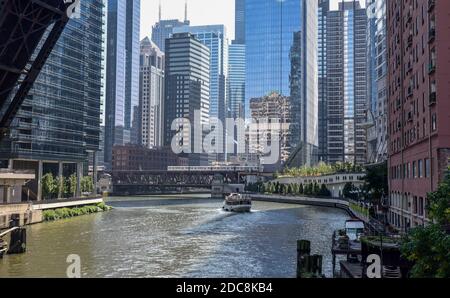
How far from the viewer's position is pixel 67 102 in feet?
266

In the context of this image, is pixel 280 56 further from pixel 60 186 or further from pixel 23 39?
pixel 23 39

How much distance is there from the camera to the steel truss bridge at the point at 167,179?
456 feet

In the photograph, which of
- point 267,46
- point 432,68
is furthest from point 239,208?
point 267,46

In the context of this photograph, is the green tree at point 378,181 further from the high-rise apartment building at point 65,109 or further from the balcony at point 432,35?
the high-rise apartment building at point 65,109

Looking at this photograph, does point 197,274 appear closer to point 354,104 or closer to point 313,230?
point 313,230

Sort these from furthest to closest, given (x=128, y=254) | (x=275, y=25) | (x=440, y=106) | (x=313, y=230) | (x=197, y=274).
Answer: (x=275, y=25)
(x=313, y=230)
(x=128, y=254)
(x=440, y=106)
(x=197, y=274)

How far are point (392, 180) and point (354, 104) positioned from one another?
519ft

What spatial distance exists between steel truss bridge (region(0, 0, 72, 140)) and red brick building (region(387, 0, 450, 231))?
2173cm

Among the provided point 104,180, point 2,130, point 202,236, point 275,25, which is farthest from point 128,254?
point 275,25

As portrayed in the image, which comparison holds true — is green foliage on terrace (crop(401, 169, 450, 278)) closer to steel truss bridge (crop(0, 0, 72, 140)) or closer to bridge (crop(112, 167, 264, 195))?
steel truss bridge (crop(0, 0, 72, 140))

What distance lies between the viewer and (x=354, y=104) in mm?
199250

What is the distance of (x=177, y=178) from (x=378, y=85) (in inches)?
2684

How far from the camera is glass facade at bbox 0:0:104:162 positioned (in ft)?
238
